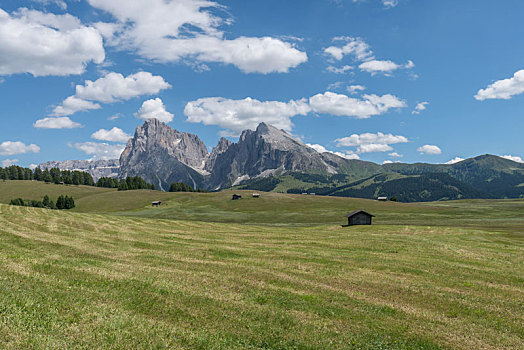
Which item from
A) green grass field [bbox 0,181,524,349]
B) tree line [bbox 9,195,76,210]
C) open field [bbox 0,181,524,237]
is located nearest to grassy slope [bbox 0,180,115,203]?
open field [bbox 0,181,524,237]

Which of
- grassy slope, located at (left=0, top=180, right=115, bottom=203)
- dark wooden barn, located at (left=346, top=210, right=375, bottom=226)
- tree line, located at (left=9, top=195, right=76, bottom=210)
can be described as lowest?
dark wooden barn, located at (left=346, top=210, right=375, bottom=226)

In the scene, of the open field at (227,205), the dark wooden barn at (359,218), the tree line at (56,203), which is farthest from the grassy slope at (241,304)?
the tree line at (56,203)

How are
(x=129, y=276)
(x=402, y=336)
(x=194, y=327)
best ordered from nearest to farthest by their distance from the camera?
1. (x=194, y=327)
2. (x=402, y=336)
3. (x=129, y=276)

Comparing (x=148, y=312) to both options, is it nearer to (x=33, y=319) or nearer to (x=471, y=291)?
(x=33, y=319)

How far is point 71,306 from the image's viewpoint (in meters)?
12.2

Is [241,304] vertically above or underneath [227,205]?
above

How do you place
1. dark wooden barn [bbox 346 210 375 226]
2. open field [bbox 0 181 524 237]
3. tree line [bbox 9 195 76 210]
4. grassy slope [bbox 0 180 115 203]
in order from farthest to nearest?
grassy slope [bbox 0 180 115 203] < tree line [bbox 9 195 76 210] < open field [bbox 0 181 524 237] < dark wooden barn [bbox 346 210 375 226]

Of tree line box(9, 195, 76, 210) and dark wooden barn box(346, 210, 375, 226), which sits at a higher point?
tree line box(9, 195, 76, 210)

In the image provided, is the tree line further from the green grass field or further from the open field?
the green grass field

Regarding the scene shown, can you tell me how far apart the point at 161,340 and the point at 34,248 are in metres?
21.1

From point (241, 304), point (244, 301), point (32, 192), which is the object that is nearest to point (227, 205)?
point (32, 192)

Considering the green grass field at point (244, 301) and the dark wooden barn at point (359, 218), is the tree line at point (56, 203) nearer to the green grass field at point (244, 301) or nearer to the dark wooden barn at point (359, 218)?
the dark wooden barn at point (359, 218)

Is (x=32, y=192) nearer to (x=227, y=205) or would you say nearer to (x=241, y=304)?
(x=227, y=205)

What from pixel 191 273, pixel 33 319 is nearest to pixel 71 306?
pixel 33 319
